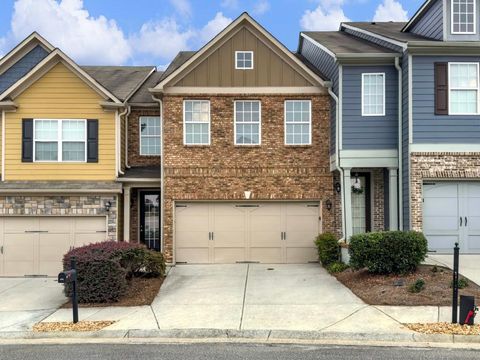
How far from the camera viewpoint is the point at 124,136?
17.6 m

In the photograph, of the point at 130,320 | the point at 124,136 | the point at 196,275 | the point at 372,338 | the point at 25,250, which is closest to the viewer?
the point at 372,338

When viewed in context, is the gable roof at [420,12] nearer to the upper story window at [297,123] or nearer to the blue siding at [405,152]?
the blue siding at [405,152]

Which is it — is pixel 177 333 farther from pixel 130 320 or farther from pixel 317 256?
pixel 317 256

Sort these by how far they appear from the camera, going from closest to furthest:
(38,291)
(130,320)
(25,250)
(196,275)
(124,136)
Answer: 1. (130,320)
2. (38,291)
3. (196,275)
4. (25,250)
5. (124,136)

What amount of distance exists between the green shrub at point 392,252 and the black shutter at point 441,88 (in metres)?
4.44

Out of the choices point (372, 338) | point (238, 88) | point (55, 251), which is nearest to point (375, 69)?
point (238, 88)

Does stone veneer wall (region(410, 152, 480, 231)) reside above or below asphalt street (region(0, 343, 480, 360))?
above

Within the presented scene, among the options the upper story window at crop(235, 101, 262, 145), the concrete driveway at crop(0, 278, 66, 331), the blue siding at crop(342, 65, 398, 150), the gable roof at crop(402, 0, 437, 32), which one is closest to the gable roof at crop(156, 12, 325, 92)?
the blue siding at crop(342, 65, 398, 150)

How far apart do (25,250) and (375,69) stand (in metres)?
12.5

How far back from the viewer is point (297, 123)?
1673cm

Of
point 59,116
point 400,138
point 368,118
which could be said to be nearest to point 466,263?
point 400,138

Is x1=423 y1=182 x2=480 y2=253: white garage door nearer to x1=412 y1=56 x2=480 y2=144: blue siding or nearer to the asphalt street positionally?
x1=412 y1=56 x2=480 y2=144: blue siding

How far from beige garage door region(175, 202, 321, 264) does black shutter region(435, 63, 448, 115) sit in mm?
4818

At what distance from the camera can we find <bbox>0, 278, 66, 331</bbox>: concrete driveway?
10.3 meters
